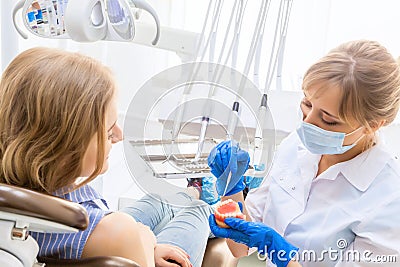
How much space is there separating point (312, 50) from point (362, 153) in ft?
3.46

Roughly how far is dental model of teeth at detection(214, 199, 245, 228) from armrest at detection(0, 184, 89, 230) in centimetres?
70

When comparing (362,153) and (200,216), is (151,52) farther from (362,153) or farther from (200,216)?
(362,153)

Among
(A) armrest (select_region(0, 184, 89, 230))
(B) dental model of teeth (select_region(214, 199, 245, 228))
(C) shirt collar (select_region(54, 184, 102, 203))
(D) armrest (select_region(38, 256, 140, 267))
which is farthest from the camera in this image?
(B) dental model of teeth (select_region(214, 199, 245, 228))

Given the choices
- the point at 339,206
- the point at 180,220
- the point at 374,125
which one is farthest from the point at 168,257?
the point at 374,125

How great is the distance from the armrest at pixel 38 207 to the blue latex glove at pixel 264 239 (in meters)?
0.67

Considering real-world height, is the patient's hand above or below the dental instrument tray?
below

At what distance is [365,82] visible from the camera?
1269 millimetres

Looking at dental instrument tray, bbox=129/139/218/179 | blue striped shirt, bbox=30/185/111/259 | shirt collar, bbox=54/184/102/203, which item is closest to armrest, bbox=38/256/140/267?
blue striped shirt, bbox=30/185/111/259

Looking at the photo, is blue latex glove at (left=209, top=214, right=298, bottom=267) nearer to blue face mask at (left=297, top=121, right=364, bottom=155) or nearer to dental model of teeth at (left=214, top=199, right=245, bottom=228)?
dental model of teeth at (left=214, top=199, right=245, bottom=228)

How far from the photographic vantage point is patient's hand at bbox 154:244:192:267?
4.20ft

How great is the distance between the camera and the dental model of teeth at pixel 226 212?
1331mm

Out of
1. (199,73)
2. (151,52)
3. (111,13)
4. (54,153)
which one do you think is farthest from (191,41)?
(151,52)

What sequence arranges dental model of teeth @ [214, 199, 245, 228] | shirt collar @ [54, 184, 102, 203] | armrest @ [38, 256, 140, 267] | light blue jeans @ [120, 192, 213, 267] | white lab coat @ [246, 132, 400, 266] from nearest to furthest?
1. armrest @ [38, 256, 140, 267]
2. shirt collar @ [54, 184, 102, 203]
3. white lab coat @ [246, 132, 400, 266]
4. dental model of teeth @ [214, 199, 245, 228]
5. light blue jeans @ [120, 192, 213, 267]

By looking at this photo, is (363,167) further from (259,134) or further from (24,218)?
(24,218)
